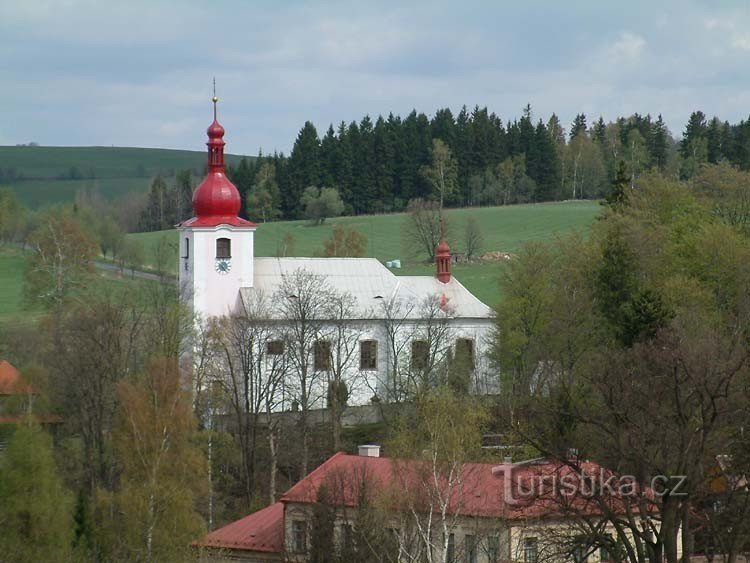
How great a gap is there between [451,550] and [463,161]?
83.2 meters

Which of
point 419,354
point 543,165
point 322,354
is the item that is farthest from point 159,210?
point 322,354

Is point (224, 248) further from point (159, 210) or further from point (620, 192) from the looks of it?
point (159, 210)

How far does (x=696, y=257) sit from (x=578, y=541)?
2788cm

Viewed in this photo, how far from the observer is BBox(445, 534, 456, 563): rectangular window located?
34.1 m

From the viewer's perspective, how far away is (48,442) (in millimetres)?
44188

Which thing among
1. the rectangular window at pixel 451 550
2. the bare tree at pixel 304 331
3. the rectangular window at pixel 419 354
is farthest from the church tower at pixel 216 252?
the rectangular window at pixel 451 550

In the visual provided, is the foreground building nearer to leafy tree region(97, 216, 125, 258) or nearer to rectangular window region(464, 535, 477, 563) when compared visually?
rectangular window region(464, 535, 477, 563)

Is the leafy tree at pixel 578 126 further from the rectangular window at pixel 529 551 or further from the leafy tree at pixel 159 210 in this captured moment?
the rectangular window at pixel 529 551

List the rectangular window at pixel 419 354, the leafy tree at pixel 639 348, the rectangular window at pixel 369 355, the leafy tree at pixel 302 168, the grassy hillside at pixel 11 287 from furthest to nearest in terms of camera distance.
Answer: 1. the leafy tree at pixel 302 168
2. the grassy hillside at pixel 11 287
3. the rectangular window at pixel 369 355
4. the rectangular window at pixel 419 354
5. the leafy tree at pixel 639 348

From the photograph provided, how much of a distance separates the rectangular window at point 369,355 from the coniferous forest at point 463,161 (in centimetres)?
4500

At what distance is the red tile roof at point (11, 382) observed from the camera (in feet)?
178

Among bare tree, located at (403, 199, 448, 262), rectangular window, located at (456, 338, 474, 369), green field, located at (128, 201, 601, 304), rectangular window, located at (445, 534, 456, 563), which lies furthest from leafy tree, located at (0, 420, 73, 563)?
bare tree, located at (403, 199, 448, 262)

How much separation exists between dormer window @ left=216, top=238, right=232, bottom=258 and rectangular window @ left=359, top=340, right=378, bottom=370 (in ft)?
20.2

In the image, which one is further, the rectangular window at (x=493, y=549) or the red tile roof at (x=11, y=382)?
the red tile roof at (x=11, y=382)
